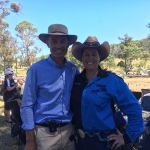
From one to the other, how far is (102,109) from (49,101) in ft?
1.54

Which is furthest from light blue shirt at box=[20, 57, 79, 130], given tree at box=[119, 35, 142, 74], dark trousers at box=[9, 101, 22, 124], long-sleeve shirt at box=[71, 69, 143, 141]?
tree at box=[119, 35, 142, 74]

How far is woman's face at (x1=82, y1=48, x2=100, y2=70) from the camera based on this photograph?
137 inches

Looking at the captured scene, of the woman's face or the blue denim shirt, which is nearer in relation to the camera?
the blue denim shirt

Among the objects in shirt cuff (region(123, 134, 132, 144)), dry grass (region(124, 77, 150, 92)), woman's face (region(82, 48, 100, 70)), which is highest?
woman's face (region(82, 48, 100, 70))

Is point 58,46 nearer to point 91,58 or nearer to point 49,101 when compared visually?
point 91,58

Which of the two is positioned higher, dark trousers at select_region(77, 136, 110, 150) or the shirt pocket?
the shirt pocket

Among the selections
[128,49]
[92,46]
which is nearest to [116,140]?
[92,46]

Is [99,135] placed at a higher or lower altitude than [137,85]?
higher

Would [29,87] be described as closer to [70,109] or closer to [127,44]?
[70,109]

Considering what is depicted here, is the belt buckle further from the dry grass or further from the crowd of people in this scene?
the dry grass

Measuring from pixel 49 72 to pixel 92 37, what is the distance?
464mm

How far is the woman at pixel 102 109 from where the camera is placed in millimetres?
3291

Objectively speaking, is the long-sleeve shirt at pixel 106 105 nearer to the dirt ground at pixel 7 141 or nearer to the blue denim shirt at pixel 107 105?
the blue denim shirt at pixel 107 105

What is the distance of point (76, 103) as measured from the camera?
348 cm
